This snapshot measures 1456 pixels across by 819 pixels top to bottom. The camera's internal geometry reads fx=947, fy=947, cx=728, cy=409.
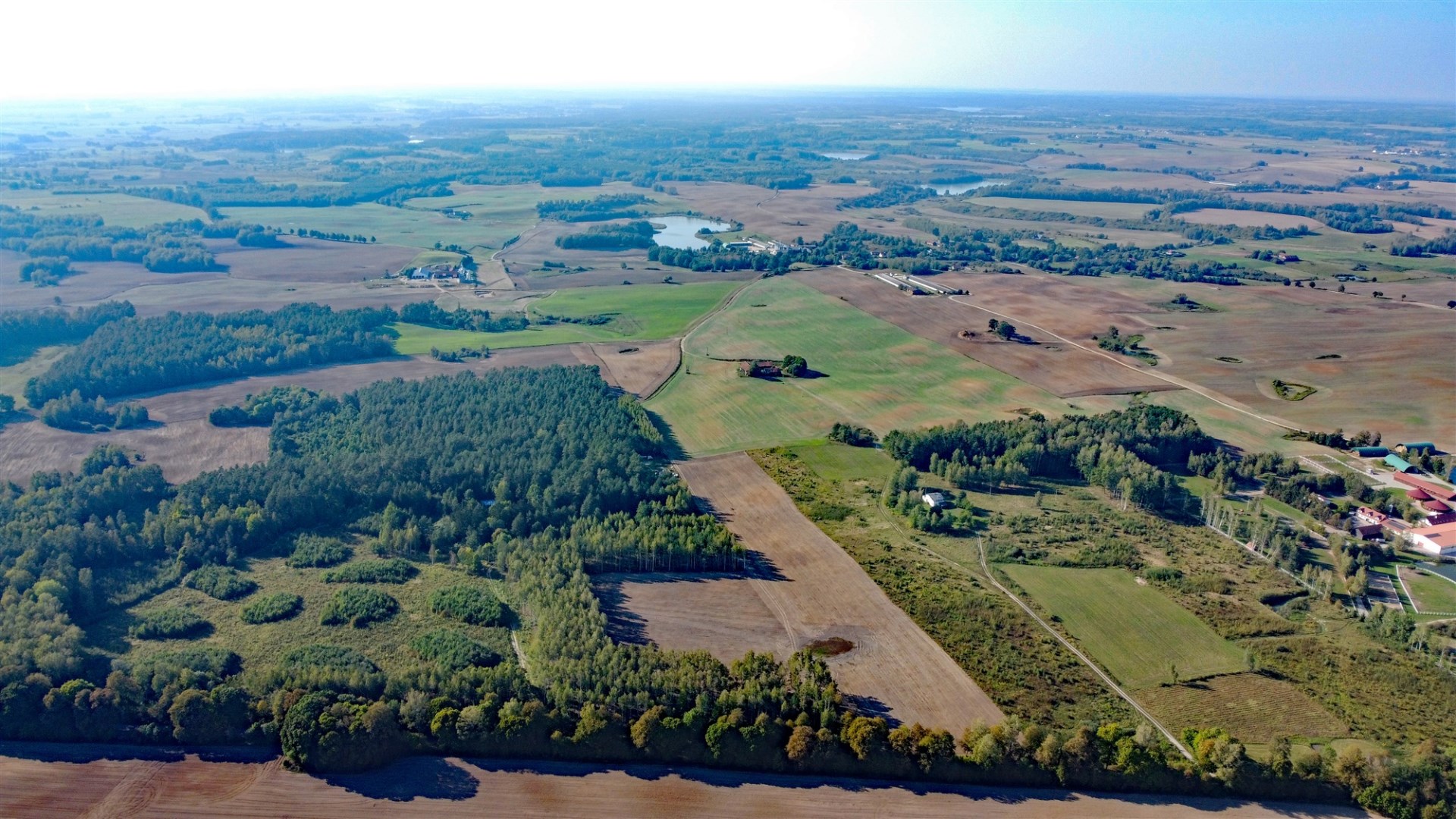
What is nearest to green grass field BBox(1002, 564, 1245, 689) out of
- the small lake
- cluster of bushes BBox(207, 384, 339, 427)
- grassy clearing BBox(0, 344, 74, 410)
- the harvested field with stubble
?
the harvested field with stubble

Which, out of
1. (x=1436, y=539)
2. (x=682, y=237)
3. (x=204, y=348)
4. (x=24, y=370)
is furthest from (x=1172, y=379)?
(x=24, y=370)

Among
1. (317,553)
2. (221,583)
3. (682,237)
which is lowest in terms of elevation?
(221,583)

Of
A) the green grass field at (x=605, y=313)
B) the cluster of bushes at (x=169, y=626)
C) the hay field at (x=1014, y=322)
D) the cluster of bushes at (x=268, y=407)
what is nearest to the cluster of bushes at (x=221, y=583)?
the cluster of bushes at (x=169, y=626)

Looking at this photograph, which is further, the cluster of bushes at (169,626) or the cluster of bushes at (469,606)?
the cluster of bushes at (469,606)

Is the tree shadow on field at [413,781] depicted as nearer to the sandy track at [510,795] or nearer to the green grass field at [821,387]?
the sandy track at [510,795]

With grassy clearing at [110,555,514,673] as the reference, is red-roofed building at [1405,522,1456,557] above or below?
above

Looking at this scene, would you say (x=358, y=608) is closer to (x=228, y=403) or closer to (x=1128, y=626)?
(x=228, y=403)

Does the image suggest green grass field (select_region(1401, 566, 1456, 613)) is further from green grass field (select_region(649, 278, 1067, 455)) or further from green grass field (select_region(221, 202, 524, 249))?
green grass field (select_region(221, 202, 524, 249))
